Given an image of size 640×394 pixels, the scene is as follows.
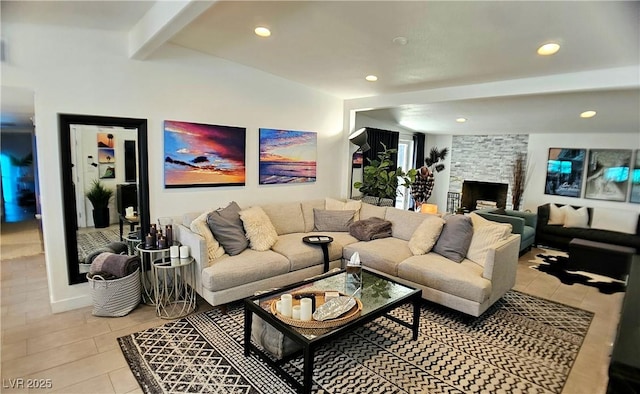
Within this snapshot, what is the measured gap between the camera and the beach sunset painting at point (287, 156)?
430 centimetres

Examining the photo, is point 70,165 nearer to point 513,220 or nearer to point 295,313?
point 295,313

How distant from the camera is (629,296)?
927 millimetres

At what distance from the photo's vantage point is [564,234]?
5270 millimetres

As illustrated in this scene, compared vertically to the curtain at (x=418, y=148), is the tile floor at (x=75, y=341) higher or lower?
lower

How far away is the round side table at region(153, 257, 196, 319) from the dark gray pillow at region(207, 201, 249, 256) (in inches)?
13.8

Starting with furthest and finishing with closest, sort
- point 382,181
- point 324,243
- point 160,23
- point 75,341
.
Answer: point 382,181 < point 324,243 < point 75,341 < point 160,23

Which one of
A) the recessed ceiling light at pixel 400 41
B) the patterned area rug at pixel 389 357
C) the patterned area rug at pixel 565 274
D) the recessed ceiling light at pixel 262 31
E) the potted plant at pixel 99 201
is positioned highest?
the recessed ceiling light at pixel 262 31

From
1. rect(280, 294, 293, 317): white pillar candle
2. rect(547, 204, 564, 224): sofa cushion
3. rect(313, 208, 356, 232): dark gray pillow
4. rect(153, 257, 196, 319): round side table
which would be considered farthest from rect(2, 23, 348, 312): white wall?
rect(547, 204, 564, 224): sofa cushion

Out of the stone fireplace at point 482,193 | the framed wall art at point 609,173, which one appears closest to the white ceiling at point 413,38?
the framed wall art at point 609,173

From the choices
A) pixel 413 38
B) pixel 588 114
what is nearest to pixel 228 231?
pixel 413 38

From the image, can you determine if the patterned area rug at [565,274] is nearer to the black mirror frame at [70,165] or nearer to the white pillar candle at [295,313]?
the white pillar candle at [295,313]

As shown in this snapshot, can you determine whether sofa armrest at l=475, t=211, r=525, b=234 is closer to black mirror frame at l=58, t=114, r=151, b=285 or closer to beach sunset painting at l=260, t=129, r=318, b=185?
beach sunset painting at l=260, t=129, r=318, b=185

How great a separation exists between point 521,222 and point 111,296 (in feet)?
17.3

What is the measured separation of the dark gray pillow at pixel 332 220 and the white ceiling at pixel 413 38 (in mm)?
1777
